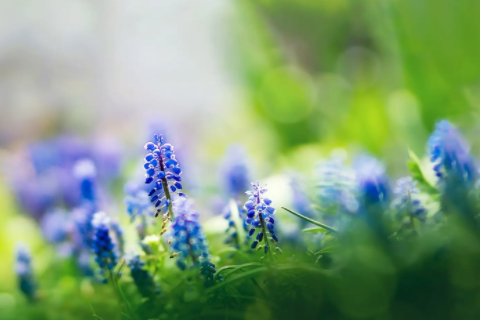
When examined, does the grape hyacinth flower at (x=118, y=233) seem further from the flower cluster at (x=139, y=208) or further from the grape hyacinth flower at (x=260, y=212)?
the grape hyacinth flower at (x=260, y=212)

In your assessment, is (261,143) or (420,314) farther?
(261,143)

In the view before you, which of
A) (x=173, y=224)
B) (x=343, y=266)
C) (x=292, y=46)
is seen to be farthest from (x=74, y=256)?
(x=292, y=46)

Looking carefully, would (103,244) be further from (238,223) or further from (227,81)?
(227,81)

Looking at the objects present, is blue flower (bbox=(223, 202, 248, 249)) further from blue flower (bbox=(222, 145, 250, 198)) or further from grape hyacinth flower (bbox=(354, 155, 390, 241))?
blue flower (bbox=(222, 145, 250, 198))

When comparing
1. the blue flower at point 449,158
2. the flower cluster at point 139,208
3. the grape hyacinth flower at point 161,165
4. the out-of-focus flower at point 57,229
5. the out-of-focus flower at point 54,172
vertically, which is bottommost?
the blue flower at point 449,158

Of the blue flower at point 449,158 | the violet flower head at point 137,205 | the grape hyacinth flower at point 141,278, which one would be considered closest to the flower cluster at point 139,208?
the violet flower head at point 137,205

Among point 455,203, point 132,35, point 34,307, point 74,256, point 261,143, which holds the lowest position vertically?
point 455,203

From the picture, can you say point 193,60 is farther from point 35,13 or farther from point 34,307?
point 34,307
